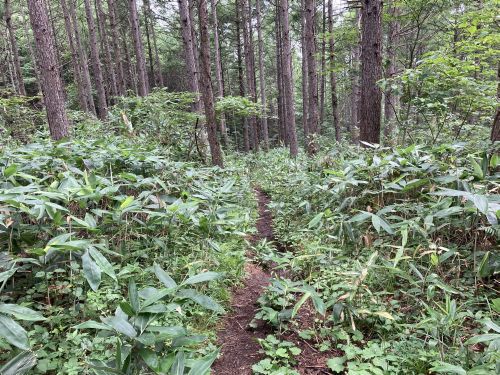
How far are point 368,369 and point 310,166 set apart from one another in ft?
20.2

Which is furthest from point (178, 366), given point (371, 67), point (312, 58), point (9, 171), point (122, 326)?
point (312, 58)

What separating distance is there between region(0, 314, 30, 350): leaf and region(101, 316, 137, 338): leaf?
1.25 feet

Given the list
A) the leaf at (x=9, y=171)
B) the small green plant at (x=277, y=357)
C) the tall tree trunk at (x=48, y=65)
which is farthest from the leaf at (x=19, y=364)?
the tall tree trunk at (x=48, y=65)

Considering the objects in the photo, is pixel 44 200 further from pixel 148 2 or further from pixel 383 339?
pixel 148 2

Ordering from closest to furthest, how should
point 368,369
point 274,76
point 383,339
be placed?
point 368,369, point 383,339, point 274,76

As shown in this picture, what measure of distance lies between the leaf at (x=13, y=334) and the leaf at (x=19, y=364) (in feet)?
0.49

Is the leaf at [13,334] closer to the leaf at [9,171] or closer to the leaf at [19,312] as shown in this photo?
the leaf at [19,312]

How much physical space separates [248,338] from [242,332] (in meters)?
0.11

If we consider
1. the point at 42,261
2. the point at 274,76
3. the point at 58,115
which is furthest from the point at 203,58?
the point at 274,76

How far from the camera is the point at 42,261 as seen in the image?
7.43ft

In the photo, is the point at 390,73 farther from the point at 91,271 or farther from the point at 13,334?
the point at 13,334

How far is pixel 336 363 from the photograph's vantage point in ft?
7.36

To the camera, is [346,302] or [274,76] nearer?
[346,302]

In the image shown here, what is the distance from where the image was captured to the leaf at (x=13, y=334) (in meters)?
1.50
